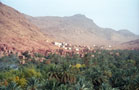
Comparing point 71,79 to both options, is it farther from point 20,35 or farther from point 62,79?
point 20,35

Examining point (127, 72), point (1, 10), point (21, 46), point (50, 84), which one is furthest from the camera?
point (1, 10)

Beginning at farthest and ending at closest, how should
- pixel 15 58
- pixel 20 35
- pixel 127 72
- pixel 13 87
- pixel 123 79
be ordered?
1. pixel 20 35
2. pixel 15 58
3. pixel 127 72
4. pixel 123 79
5. pixel 13 87

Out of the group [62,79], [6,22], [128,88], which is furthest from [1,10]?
[128,88]

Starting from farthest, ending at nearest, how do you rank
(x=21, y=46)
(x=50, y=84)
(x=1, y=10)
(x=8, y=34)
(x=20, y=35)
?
(x=1, y=10)
(x=20, y=35)
(x=8, y=34)
(x=21, y=46)
(x=50, y=84)

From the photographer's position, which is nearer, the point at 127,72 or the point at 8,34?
the point at 127,72

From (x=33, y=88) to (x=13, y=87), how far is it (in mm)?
3361

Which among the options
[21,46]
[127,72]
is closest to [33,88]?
[127,72]

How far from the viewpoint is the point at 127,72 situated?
41.2 m

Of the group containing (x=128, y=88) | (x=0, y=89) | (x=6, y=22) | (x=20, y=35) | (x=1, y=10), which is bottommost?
(x=128, y=88)

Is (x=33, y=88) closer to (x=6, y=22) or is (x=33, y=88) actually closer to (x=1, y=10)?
(x=6, y=22)

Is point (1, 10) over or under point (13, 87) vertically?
over

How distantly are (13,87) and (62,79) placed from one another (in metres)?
11.1

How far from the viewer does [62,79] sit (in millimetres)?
33000

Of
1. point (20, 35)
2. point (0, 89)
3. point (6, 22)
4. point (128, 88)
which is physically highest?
point (6, 22)
